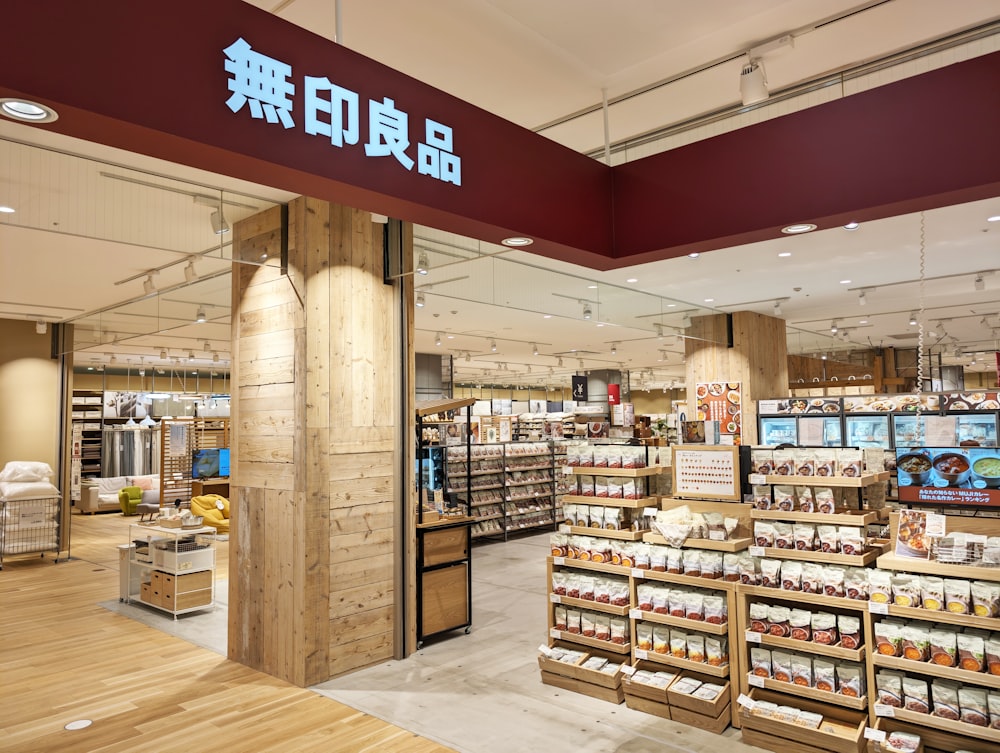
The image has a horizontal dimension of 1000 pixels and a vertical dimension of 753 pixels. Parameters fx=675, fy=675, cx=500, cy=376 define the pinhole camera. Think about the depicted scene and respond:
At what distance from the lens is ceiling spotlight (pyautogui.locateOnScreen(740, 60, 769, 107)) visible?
10.1 feet

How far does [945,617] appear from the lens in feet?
10.7

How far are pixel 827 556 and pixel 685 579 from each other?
33.4 inches

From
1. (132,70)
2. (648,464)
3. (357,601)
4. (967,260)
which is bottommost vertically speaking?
(357,601)

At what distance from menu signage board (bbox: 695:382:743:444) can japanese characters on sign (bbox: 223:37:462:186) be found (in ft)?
29.2

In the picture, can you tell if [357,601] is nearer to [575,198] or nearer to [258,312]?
[258,312]

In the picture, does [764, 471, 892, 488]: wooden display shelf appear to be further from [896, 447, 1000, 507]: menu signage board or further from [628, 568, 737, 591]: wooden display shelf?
[628, 568, 737, 591]: wooden display shelf

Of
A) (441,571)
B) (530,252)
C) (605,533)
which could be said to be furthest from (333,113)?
(441,571)

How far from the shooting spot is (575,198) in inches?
120

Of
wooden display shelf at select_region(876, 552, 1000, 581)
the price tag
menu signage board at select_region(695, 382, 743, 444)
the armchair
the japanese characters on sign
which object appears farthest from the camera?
the armchair

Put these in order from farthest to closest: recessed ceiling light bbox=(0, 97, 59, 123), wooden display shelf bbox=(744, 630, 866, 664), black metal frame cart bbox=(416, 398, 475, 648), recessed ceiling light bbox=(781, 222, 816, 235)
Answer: black metal frame cart bbox=(416, 398, 475, 648), wooden display shelf bbox=(744, 630, 866, 664), recessed ceiling light bbox=(781, 222, 816, 235), recessed ceiling light bbox=(0, 97, 59, 123)

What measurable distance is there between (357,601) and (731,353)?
782 centimetres

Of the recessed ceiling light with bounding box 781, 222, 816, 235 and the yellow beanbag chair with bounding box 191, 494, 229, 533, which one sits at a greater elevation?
the recessed ceiling light with bounding box 781, 222, 816, 235

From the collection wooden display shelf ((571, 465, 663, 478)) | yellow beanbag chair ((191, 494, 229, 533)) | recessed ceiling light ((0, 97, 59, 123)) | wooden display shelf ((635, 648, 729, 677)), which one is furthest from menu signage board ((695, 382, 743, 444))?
recessed ceiling light ((0, 97, 59, 123))

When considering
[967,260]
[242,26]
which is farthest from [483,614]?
[967,260]
